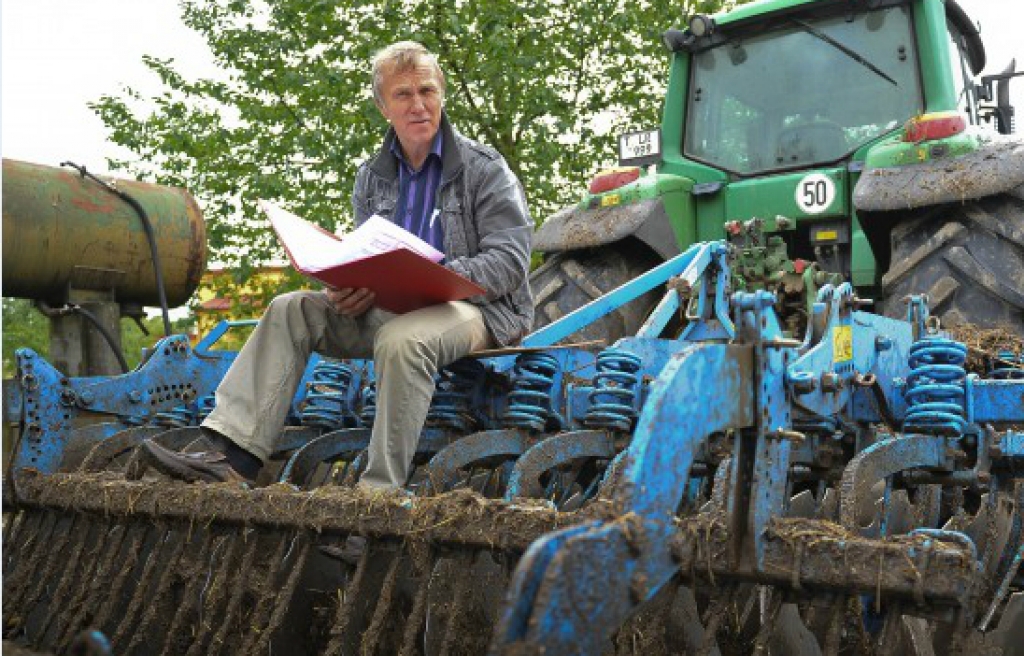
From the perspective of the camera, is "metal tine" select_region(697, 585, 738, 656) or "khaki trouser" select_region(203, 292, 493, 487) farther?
"khaki trouser" select_region(203, 292, 493, 487)

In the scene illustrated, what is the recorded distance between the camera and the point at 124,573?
3.35 m

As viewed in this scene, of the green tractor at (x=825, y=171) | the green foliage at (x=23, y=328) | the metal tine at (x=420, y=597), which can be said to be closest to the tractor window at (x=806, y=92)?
the green tractor at (x=825, y=171)

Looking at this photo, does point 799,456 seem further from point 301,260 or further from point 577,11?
point 577,11

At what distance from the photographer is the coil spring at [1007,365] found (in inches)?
149

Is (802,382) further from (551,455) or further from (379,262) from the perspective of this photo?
(379,262)

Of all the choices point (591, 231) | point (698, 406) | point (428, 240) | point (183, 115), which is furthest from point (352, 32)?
point (698, 406)

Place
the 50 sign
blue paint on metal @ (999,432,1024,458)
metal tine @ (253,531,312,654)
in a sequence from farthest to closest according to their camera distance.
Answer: the 50 sign
blue paint on metal @ (999,432,1024,458)
metal tine @ (253,531,312,654)

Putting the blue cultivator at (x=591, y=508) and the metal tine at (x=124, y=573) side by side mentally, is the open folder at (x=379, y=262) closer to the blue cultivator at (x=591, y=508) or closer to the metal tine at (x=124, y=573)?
the blue cultivator at (x=591, y=508)

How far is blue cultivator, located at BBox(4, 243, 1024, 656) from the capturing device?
2.11m

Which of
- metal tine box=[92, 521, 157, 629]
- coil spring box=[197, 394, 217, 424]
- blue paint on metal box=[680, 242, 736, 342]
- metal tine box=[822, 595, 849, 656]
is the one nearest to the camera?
metal tine box=[822, 595, 849, 656]

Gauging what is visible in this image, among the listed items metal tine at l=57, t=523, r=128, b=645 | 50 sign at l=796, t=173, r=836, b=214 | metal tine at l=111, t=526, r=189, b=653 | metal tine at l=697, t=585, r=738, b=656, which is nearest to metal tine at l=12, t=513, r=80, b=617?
metal tine at l=57, t=523, r=128, b=645

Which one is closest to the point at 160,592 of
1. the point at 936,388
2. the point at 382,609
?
the point at 382,609

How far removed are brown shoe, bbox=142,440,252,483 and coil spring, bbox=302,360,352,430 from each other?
0.76 m

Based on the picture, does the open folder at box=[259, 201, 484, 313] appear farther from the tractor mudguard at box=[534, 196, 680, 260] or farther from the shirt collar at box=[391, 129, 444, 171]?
the tractor mudguard at box=[534, 196, 680, 260]
